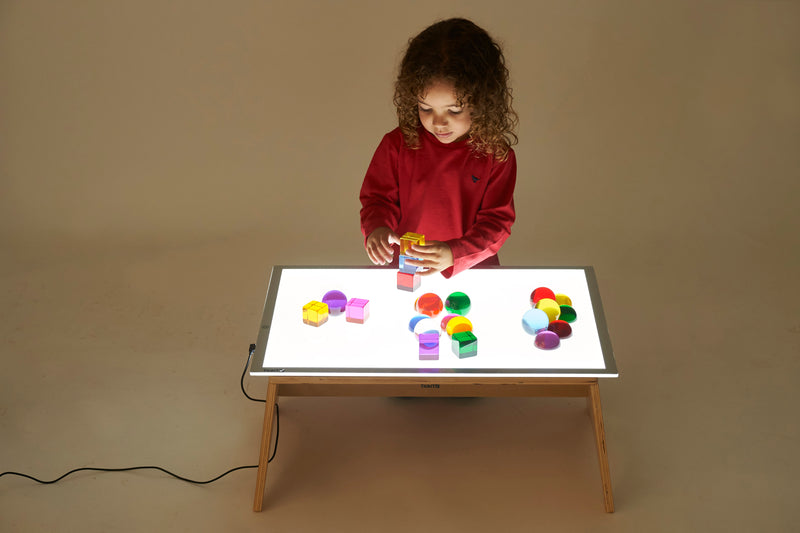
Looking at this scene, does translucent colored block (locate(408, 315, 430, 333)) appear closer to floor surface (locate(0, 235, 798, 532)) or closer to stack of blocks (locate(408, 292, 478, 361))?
stack of blocks (locate(408, 292, 478, 361))

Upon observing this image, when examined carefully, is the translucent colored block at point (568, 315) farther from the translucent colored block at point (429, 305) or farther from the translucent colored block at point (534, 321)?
the translucent colored block at point (429, 305)

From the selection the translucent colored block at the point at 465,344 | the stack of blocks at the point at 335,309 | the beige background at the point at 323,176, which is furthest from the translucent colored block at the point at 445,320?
Answer: the beige background at the point at 323,176

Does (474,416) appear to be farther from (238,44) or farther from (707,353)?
(238,44)

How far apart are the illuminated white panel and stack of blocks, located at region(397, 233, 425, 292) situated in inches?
0.9

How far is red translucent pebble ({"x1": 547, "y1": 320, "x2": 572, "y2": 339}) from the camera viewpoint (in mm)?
2258

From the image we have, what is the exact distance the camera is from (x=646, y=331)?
3.13 meters

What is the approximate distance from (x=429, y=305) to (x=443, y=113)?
1.75 ft

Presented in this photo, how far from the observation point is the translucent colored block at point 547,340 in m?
2.21

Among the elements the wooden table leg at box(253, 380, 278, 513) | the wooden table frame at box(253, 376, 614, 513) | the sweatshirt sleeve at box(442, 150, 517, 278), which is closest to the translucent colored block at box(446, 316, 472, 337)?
the wooden table frame at box(253, 376, 614, 513)

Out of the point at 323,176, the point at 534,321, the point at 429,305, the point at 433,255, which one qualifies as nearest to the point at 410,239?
the point at 433,255

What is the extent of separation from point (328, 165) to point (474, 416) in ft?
5.10

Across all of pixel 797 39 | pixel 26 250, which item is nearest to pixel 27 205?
pixel 26 250

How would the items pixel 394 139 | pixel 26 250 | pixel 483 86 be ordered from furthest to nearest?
pixel 26 250 < pixel 394 139 < pixel 483 86

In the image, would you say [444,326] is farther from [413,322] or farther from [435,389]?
[435,389]
